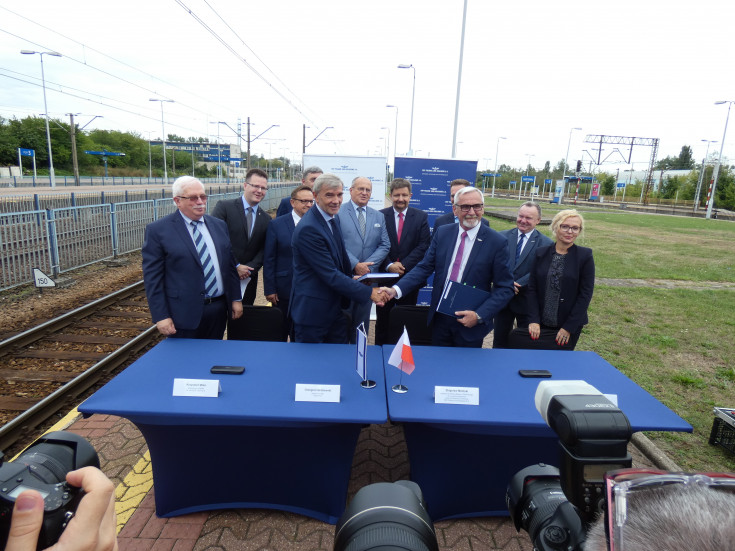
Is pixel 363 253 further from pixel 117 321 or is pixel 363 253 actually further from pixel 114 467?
pixel 117 321

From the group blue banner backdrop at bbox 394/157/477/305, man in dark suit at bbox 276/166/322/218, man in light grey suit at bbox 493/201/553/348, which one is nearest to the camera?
man in light grey suit at bbox 493/201/553/348

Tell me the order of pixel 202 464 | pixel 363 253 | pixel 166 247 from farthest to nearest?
1. pixel 363 253
2. pixel 166 247
3. pixel 202 464

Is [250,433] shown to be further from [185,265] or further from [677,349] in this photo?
[677,349]

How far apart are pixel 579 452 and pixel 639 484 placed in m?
0.31

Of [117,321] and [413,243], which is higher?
[413,243]

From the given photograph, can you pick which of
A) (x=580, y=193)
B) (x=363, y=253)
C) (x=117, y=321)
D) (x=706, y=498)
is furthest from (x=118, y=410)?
(x=580, y=193)

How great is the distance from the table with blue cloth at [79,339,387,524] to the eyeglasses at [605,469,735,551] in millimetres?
1475

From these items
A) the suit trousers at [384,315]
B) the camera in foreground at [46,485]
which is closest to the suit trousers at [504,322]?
the suit trousers at [384,315]

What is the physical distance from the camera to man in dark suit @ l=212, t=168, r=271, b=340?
4.76 metres

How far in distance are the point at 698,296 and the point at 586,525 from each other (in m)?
10.4

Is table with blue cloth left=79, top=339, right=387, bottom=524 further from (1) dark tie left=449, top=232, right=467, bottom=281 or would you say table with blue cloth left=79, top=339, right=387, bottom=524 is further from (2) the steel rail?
(2) the steel rail

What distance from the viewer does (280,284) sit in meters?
4.56

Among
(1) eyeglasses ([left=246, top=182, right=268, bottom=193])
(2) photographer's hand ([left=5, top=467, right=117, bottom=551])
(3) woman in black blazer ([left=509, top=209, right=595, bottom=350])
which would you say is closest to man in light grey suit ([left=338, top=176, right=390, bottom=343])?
(1) eyeglasses ([left=246, top=182, right=268, bottom=193])

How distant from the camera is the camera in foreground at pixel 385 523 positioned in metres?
0.97
